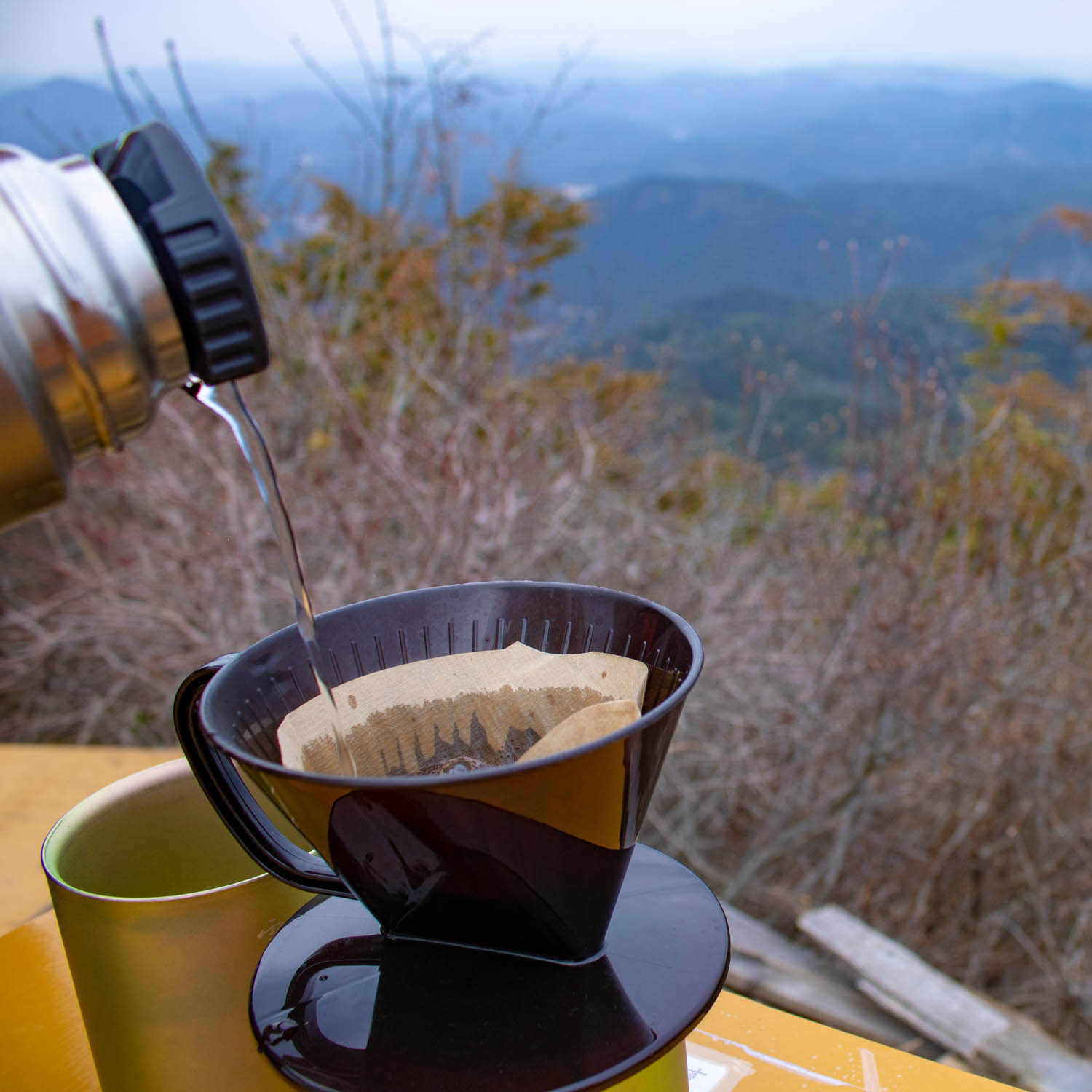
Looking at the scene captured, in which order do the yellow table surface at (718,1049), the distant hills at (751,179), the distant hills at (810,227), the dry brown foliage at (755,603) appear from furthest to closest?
the distant hills at (810,227) < the distant hills at (751,179) < the dry brown foliage at (755,603) < the yellow table surface at (718,1049)

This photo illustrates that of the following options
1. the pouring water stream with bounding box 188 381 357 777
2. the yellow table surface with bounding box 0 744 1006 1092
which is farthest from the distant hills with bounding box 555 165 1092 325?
the pouring water stream with bounding box 188 381 357 777

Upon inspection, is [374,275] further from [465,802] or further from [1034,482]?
[465,802]

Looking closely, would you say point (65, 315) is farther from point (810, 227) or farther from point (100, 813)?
point (810, 227)

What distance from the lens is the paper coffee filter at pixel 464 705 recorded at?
49 cm

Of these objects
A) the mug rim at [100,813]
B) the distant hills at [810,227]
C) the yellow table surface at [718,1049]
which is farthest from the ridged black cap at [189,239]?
the distant hills at [810,227]

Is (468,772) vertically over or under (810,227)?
over

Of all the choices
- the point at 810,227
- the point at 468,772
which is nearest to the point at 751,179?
the point at 810,227

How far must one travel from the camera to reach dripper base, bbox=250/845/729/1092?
1.33ft

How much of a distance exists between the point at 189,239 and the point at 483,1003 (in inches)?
13.2

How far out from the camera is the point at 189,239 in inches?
13.4

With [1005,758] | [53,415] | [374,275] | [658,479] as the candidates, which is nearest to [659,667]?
[53,415]

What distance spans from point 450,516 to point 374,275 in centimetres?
156

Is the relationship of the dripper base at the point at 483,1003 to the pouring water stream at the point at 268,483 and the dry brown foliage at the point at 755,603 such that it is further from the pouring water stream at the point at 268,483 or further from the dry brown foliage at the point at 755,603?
the dry brown foliage at the point at 755,603

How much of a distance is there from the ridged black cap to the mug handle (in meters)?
0.17
